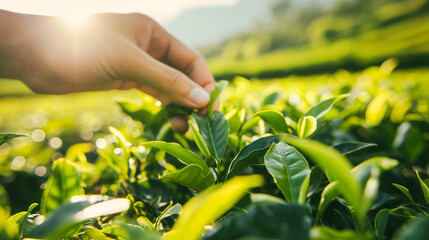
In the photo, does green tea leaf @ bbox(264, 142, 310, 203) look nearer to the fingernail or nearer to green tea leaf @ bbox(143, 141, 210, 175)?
green tea leaf @ bbox(143, 141, 210, 175)

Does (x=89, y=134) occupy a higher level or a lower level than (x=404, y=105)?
lower

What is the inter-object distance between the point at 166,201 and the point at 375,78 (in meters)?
1.98

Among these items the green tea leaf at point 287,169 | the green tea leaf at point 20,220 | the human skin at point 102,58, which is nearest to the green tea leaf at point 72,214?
the green tea leaf at point 20,220

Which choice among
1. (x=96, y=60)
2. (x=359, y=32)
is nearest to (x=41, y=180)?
(x=96, y=60)

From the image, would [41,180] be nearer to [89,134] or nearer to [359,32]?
[89,134]

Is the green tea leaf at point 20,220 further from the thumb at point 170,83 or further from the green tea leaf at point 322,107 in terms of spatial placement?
the green tea leaf at point 322,107

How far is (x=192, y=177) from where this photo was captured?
61cm

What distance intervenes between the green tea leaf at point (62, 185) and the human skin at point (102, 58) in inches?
17.5

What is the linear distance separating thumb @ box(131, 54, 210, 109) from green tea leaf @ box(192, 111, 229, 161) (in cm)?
21

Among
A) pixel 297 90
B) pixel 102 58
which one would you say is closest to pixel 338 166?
pixel 102 58

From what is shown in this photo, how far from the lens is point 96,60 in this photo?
131 centimetres

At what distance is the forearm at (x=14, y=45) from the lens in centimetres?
130

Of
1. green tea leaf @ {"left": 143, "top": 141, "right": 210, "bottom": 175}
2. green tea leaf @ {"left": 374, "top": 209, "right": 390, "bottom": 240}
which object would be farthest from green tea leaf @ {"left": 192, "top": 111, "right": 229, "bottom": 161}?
green tea leaf @ {"left": 374, "top": 209, "right": 390, "bottom": 240}

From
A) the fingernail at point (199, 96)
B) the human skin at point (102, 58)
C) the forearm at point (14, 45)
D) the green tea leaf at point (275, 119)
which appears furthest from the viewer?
the forearm at point (14, 45)
